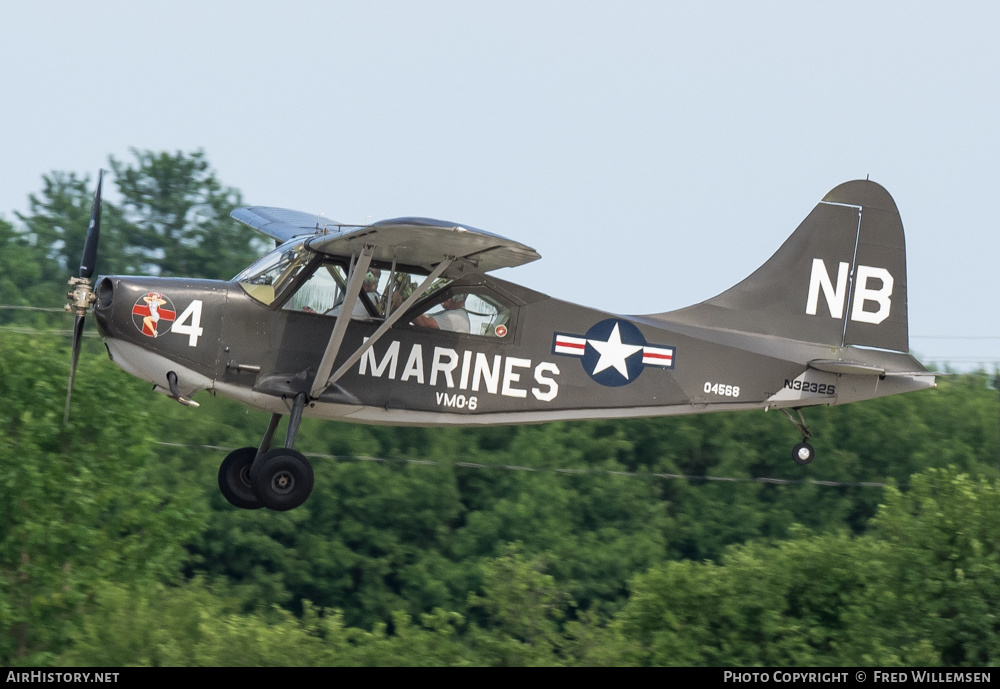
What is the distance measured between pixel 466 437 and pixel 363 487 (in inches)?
157

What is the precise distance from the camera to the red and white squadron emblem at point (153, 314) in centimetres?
1319

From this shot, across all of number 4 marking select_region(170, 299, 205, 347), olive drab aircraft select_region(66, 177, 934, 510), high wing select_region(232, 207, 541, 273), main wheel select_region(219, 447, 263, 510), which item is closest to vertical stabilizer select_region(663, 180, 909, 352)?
olive drab aircraft select_region(66, 177, 934, 510)

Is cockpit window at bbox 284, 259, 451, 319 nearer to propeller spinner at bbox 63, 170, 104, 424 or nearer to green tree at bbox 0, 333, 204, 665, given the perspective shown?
propeller spinner at bbox 63, 170, 104, 424

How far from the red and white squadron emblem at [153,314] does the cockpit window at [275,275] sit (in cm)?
74

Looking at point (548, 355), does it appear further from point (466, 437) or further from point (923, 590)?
point (466, 437)

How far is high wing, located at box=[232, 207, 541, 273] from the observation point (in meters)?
12.0

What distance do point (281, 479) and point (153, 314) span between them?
2025 mm

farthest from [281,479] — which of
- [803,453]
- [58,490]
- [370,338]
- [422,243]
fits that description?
[58,490]

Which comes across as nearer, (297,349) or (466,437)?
(297,349)

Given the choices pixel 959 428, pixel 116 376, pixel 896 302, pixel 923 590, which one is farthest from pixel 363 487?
pixel 896 302

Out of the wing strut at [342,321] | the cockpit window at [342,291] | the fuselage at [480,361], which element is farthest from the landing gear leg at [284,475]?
the cockpit window at [342,291]

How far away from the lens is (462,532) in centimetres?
3853

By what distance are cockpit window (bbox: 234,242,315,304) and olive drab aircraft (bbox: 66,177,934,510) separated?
0.02 metres

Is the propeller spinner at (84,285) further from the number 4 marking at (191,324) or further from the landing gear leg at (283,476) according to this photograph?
the landing gear leg at (283,476)
